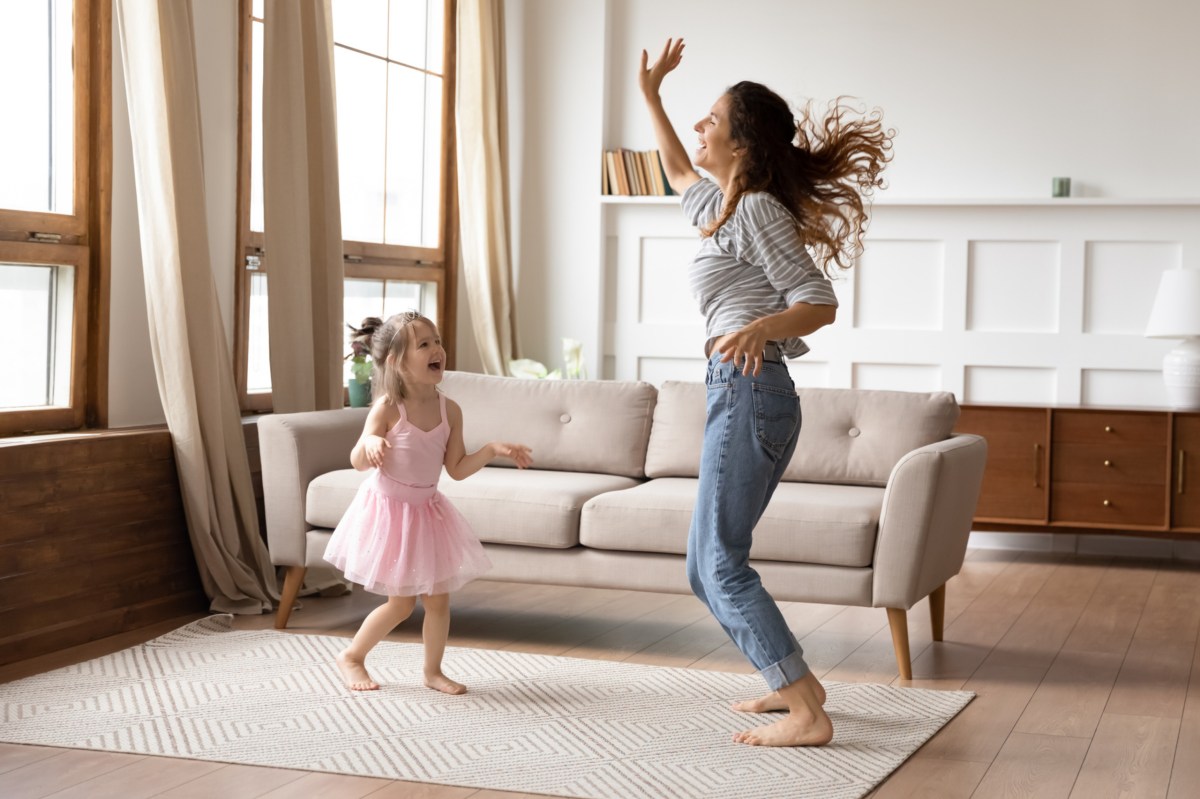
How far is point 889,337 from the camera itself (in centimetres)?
→ 608

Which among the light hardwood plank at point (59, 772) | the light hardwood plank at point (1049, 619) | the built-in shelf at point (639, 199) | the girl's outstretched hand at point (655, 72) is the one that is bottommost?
the light hardwood plank at point (1049, 619)

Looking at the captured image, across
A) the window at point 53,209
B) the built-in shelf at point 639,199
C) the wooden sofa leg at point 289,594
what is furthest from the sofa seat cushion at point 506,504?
the built-in shelf at point 639,199

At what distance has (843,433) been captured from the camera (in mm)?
4258

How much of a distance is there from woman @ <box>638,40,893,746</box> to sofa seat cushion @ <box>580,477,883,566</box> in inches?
30.5

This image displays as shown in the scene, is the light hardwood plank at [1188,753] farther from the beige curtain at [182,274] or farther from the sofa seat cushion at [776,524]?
the beige curtain at [182,274]

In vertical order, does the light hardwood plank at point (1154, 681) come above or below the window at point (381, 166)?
below

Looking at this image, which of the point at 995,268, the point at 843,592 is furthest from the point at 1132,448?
the point at 843,592

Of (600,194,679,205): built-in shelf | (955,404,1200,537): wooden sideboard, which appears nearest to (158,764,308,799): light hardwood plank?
(955,404,1200,537): wooden sideboard

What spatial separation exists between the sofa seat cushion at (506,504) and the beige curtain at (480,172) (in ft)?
7.22

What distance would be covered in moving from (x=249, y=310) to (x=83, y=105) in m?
1.02

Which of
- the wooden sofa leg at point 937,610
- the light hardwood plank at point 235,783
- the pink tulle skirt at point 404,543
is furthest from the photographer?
the wooden sofa leg at point 937,610

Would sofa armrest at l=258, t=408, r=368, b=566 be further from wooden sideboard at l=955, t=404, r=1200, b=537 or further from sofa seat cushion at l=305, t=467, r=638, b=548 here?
wooden sideboard at l=955, t=404, r=1200, b=537

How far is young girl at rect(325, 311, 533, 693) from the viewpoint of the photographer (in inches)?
129

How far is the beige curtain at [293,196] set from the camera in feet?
15.2
